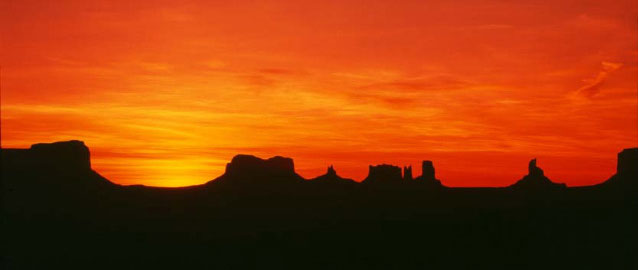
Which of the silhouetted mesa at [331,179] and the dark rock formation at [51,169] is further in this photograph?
the silhouetted mesa at [331,179]

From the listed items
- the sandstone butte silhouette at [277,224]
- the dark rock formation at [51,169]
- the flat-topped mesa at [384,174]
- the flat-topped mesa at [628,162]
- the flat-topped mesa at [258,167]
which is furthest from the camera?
the flat-topped mesa at [628,162]

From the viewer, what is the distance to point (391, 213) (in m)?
149

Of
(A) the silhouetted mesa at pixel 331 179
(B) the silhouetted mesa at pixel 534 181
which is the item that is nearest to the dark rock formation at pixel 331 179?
(A) the silhouetted mesa at pixel 331 179

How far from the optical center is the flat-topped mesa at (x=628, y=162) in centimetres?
17525

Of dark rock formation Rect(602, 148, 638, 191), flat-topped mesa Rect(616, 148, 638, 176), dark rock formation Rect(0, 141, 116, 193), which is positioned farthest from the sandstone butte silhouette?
flat-topped mesa Rect(616, 148, 638, 176)

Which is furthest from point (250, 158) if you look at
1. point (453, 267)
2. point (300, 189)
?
point (453, 267)

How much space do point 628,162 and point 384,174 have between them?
50.2 metres

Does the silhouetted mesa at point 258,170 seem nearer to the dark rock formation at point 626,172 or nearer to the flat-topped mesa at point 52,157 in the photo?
the flat-topped mesa at point 52,157

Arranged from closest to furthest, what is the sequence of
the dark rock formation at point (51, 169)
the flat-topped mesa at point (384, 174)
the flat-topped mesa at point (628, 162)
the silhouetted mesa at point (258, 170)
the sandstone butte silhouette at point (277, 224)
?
1. the sandstone butte silhouette at point (277, 224)
2. the dark rock formation at point (51, 169)
3. the silhouetted mesa at point (258, 170)
4. the flat-topped mesa at point (384, 174)
5. the flat-topped mesa at point (628, 162)

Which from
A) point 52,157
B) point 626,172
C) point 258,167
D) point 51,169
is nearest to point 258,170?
point 258,167

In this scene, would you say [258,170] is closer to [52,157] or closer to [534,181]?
[52,157]

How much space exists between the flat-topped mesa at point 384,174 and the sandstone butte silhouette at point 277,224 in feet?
8.96

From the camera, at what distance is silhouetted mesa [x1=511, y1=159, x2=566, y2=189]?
171750 millimetres

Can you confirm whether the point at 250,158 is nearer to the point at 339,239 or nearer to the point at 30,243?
the point at 339,239
